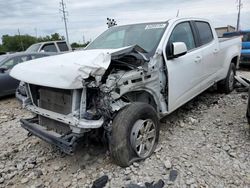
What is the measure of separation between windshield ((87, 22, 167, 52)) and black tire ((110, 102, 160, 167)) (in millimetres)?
1038

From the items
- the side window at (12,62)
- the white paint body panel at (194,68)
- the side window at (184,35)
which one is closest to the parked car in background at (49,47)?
the side window at (12,62)

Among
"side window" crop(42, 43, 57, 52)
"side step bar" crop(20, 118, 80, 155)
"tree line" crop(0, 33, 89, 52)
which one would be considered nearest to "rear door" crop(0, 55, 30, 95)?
"side window" crop(42, 43, 57, 52)

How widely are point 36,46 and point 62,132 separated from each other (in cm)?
940

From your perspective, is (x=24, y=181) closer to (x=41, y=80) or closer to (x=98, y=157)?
(x=98, y=157)

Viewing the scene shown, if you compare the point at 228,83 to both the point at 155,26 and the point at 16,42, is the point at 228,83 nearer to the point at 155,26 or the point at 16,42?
the point at 155,26

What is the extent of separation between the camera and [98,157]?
3.50 m

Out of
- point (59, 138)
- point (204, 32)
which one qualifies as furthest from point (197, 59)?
point (59, 138)

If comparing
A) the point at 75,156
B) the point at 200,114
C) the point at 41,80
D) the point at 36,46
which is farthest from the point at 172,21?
the point at 36,46

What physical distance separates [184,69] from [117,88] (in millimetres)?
1535

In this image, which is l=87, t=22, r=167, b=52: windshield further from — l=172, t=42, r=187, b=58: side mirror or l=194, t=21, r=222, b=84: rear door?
l=194, t=21, r=222, b=84: rear door

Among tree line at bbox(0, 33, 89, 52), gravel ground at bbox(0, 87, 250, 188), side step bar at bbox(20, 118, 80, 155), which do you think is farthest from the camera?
tree line at bbox(0, 33, 89, 52)

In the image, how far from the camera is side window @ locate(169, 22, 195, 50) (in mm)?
4040

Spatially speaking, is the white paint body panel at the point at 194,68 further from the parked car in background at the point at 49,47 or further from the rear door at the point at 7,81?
the parked car in background at the point at 49,47

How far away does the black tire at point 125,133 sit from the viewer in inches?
113
